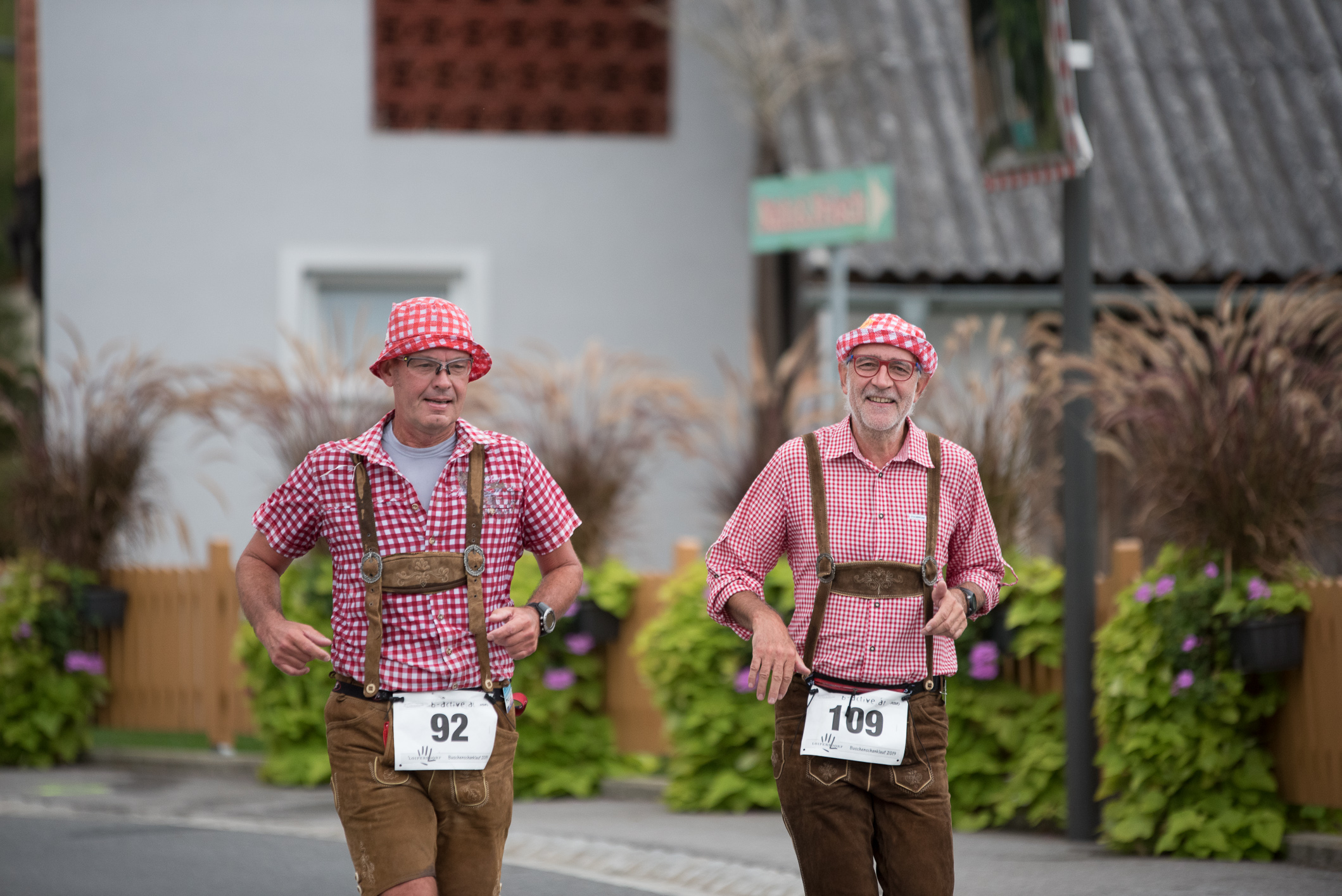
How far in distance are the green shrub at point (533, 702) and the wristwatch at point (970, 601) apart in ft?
15.5

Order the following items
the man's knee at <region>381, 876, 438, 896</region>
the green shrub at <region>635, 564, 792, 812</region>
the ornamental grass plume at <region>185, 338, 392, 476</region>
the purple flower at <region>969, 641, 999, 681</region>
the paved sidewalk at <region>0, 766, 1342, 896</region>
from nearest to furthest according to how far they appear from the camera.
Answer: the man's knee at <region>381, 876, 438, 896</region>
the paved sidewalk at <region>0, 766, 1342, 896</region>
the purple flower at <region>969, 641, 999, 681</region>
the green shrub at <region>635, 564, 792, 812</region>
the ornamental grass plume at <region>185, 338, 392, 476</region>

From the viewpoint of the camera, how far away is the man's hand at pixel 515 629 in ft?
13.3

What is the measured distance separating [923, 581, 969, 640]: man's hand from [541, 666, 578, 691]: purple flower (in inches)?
198

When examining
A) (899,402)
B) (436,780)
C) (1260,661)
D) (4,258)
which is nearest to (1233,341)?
(1260,661)

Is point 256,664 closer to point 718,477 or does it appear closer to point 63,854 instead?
point 63,854

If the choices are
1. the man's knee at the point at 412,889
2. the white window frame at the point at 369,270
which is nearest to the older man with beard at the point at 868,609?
the man's knee at the point at 412,889

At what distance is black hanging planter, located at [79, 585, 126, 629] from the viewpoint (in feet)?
34.1

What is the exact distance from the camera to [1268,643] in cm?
659

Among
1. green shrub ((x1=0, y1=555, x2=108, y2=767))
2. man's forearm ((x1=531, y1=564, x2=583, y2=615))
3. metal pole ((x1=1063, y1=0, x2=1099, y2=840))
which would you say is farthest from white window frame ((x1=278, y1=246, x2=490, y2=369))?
man's forearm ((x1=531, y1=564, x2=583, y2=615))

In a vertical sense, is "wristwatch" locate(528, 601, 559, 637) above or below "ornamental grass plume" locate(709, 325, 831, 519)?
below

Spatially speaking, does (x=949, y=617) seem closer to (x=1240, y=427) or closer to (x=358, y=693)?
(x=358, y=693)

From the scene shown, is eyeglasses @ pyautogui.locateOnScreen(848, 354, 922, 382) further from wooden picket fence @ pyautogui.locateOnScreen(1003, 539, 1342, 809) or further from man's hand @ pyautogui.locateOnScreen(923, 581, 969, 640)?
wooden picket fence @ pyautogui.locateOnScreen(1003, 539, 1342, 809)

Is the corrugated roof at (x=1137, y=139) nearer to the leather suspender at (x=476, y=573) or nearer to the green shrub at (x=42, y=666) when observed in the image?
the green shrub at (x=42, y=666)

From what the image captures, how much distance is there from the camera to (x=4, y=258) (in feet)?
64.8
